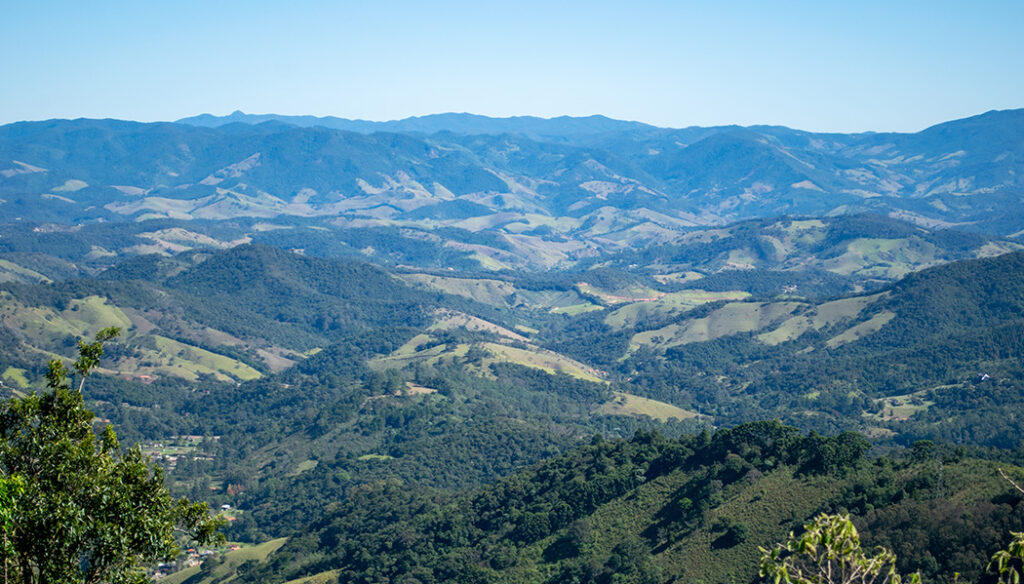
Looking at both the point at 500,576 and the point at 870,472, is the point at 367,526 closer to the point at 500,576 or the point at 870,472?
the point at 500,576

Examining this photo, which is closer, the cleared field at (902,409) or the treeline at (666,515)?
the treeline at (666,515)

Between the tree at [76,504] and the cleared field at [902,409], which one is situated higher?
the tree at [76,504]

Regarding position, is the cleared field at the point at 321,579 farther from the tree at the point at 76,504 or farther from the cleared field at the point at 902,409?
the cleared field at the point at 902,409

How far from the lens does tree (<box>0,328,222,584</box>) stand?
23.3 meters

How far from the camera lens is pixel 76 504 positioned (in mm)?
24078

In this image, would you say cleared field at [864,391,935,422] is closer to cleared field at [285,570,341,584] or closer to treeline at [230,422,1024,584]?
treeline at [230,422,1024,584]

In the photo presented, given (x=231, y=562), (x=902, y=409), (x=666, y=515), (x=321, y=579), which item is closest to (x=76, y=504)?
(x=666, y=515)

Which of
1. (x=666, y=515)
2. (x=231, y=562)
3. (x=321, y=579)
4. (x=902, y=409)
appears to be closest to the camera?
(x=666, y=515)

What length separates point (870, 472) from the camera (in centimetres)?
8750

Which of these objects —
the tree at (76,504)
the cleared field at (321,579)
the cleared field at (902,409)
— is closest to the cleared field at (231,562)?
the cleared field at (321,579)

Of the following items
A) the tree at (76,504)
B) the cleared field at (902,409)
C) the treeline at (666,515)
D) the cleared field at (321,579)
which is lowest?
the cleared field at (902,409)

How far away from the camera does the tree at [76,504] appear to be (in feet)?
76.6

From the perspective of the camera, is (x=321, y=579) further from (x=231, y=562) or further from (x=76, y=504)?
(x=76, y=504)

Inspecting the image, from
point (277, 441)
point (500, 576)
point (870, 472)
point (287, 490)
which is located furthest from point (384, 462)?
point (870, 472)
